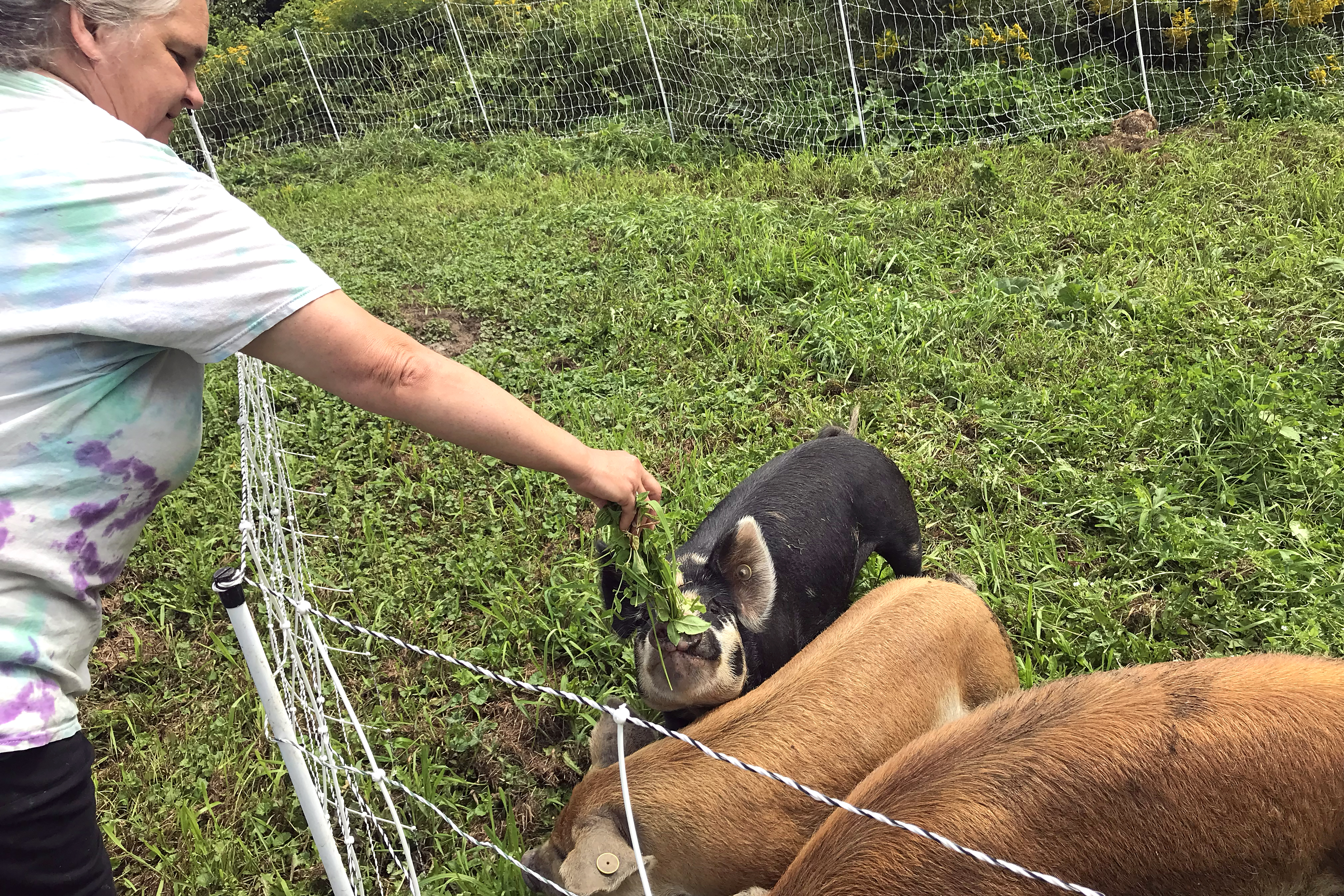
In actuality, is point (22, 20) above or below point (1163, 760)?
above

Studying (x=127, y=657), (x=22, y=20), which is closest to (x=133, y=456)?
(x=22, y=20)

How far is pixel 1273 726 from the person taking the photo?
1763 mm

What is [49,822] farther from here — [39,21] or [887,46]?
[887,46]

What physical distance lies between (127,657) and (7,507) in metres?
2.62

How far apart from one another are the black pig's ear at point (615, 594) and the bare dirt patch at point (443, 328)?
2704 mm

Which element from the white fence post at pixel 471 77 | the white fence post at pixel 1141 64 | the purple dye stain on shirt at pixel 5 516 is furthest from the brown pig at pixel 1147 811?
the white fence post at pixel 471 77

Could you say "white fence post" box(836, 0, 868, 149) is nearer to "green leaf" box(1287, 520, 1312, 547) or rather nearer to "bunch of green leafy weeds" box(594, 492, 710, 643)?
"green leaf" box(1287, 520, 1312, 547)

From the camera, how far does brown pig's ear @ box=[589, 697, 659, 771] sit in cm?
259

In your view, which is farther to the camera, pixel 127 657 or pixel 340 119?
pixel 340 119

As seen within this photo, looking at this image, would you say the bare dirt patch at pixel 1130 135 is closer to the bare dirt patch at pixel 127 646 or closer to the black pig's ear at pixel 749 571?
the black pig's ear at pixel 749 571

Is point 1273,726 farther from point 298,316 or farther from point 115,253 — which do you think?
point 115,253

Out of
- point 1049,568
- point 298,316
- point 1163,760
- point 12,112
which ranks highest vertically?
point 12,112

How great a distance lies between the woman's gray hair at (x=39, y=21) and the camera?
1.28 m

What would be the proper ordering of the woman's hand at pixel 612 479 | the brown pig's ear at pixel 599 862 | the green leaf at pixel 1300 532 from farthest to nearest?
the green leaf at pixel 1300 532
the brown pig's ear at pixel 599 862
the woman's hand at pixel 612 479
